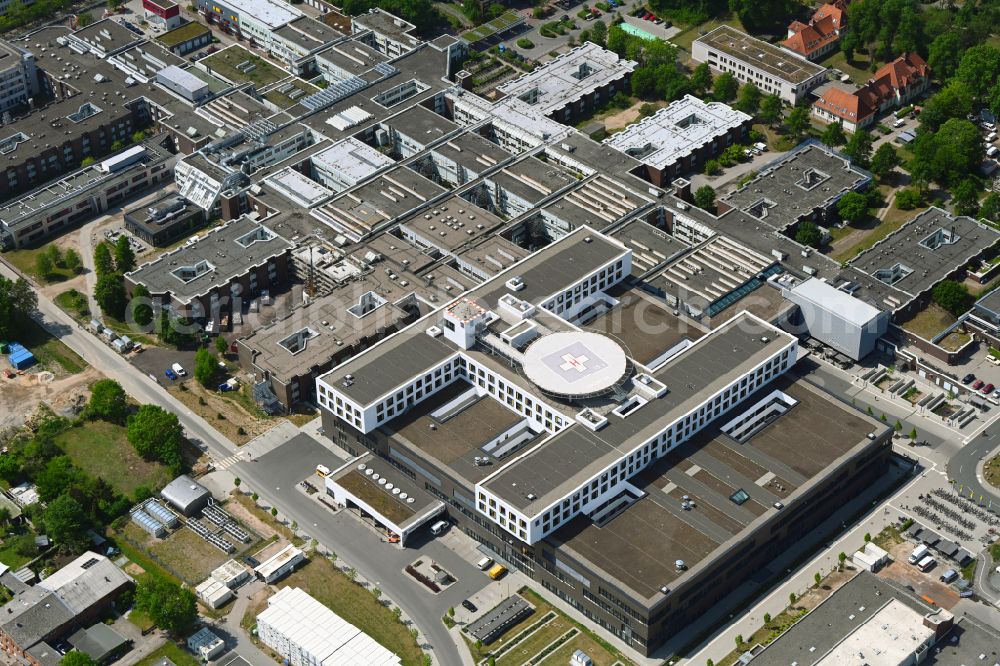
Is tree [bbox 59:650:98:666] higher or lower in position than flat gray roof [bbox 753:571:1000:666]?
lower

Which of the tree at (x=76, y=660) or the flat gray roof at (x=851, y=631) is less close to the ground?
the flat gray roof at (x=851, y=631)

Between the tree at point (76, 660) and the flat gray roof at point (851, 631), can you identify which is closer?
the flat gray roof at point (851, 631)

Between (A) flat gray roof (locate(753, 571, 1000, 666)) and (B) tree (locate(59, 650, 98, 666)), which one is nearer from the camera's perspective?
(A) flat gray roof (locate(753, 571, 1000, 666))

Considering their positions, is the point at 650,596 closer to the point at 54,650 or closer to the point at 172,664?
the point at 172,664

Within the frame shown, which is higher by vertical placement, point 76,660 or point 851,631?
point 851,631

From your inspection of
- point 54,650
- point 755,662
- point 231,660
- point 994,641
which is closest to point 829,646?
point 755,662

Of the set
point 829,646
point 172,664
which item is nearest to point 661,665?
point 829,646
